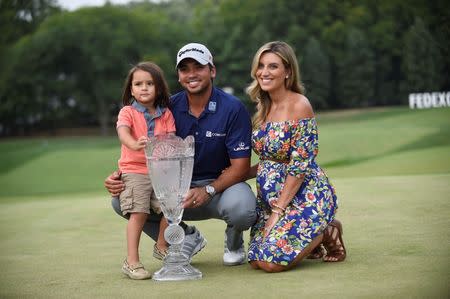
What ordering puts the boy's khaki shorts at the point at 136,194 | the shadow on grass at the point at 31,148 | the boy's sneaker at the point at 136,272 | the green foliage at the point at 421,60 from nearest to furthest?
the boy's sneaker at the point at 136,272
the boy's khaki shorts at the point at 136,194
the shadow on grass at the point at 31,148
the green foliage at the point at 421,60

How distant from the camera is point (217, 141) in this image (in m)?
5.59

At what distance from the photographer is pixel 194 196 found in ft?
17.5

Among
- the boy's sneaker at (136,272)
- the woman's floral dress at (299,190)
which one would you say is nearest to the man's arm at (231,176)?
the woman's floral dress at (299,190)

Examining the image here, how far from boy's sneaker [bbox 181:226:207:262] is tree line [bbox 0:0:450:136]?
40.5 m

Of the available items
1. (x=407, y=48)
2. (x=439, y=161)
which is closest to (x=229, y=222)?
(x=439, y=161)

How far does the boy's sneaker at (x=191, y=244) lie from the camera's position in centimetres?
546

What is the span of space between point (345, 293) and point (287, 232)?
1140 mm

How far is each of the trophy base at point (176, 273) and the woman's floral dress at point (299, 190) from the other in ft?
1.55

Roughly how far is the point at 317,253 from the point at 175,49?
56.1 m

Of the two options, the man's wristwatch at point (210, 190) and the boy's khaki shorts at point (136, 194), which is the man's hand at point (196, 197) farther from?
the boy's khaki shorts at point (136, 194)

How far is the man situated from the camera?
215 inches

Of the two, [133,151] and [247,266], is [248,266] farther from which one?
[133,151]

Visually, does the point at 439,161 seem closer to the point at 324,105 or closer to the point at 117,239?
the point at 117,239

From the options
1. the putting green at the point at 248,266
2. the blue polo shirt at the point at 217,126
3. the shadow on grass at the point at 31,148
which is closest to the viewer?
the putting green at the point at 248,266
